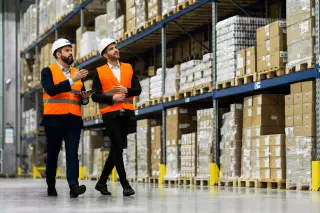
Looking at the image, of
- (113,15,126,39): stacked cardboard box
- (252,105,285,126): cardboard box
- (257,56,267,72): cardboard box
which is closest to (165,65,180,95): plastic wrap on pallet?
(113,15,126,39): stacked cardboard box

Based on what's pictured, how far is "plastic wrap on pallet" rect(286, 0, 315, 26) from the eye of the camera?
8144 mm

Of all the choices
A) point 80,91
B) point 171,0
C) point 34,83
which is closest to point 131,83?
point 80,91

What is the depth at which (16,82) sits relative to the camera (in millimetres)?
24562

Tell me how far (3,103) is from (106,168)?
58.4 feet

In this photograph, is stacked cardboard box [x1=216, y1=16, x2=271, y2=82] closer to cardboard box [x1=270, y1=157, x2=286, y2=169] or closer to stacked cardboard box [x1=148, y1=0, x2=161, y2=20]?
cardboard box [x1=270, y1=157, x2=286, y2=169]

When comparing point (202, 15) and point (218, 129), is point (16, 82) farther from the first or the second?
point (218, 129)

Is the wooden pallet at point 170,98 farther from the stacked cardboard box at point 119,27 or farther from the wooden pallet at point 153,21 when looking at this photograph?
the stacked cardboard box at point 119,27

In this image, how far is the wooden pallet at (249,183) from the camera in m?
9.14

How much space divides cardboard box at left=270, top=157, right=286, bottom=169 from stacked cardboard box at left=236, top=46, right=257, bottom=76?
4.37 ft

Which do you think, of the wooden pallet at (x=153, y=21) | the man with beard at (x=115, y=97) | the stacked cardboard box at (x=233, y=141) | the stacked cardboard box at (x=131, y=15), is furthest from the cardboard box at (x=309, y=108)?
the stacked cardboard box at (x=131, y=15)

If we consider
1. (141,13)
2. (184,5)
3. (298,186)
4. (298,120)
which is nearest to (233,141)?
(298,120)

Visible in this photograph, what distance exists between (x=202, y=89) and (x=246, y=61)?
148cm

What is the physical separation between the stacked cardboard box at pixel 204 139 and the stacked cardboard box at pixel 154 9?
245 centimetres

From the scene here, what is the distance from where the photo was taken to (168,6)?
39.7ft
